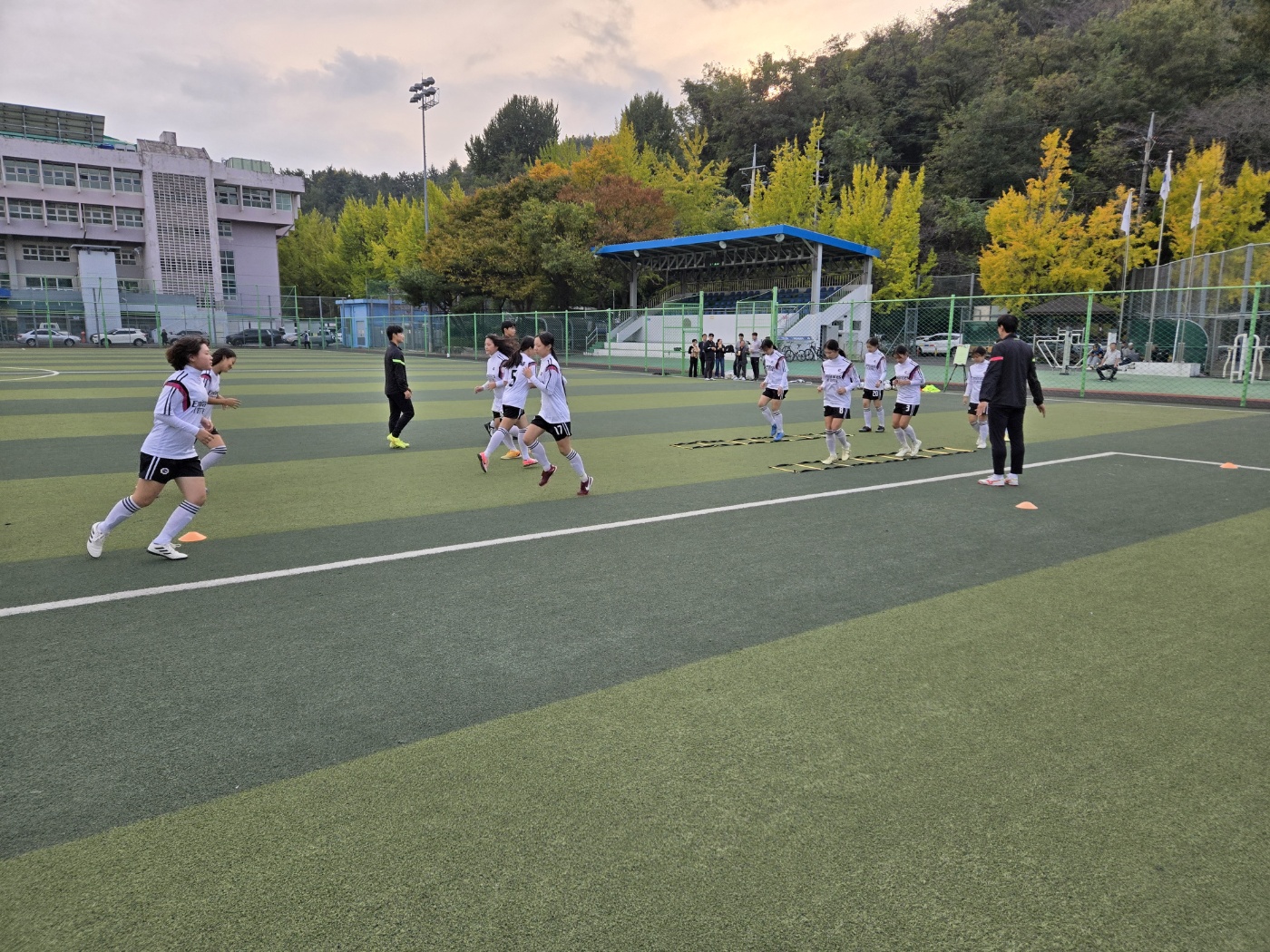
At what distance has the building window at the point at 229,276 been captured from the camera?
229 ft

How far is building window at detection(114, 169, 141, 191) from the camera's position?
6431 cm

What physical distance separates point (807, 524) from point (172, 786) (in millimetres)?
5729

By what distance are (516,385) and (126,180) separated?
232ft

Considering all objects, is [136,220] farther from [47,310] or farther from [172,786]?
[172,786]

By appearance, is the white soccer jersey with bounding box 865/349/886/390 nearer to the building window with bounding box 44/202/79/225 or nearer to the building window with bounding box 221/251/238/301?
the building window with bounding box 221/251/238/301

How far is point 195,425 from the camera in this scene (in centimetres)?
623

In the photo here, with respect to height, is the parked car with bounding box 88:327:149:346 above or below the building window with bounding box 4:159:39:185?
below

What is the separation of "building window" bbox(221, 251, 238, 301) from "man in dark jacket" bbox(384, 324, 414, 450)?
6695cm

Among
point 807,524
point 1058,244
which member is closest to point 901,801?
point 807,524

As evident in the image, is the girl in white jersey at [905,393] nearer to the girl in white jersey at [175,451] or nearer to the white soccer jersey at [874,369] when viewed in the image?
the white soccer jersey at [874,369]

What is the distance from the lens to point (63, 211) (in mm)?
63031

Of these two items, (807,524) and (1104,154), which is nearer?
(807,524)

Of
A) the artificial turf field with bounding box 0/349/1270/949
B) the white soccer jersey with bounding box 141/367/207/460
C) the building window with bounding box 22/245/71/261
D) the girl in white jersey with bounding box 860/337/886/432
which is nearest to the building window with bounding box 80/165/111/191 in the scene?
the building window with bounding box 22/245/71/261

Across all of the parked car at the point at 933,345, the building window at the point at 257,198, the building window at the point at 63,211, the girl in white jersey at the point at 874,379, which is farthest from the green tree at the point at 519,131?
the girl in white jersey at the point at 874,379
